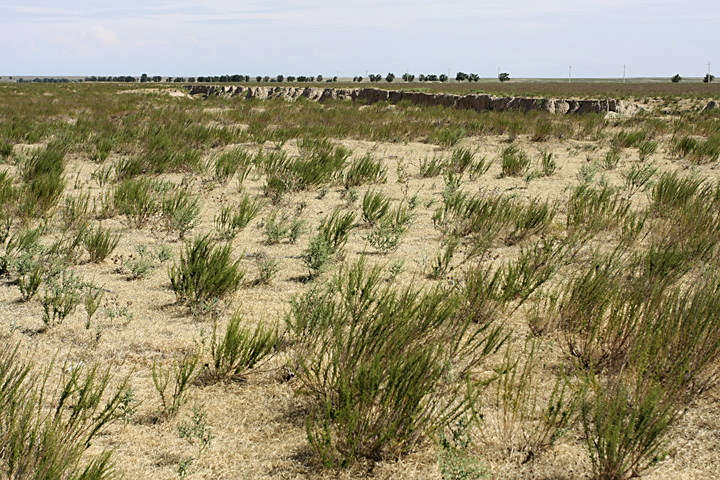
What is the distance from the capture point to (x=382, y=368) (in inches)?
96.0

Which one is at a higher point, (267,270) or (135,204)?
(135,204)

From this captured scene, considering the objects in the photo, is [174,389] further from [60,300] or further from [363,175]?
[363,175]

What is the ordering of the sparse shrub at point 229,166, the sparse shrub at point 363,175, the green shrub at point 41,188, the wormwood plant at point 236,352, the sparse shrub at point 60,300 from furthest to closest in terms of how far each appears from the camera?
the sparse shrub at point 363,175 → the sparse shrub at point 229,166 → the green shrub at point 41,188 → the sparse shrub at point 60,300 → the wormwood plant at point 236,352

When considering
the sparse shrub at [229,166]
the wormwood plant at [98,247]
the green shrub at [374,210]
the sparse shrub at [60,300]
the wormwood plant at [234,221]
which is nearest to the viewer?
the sparse shrub at [60,300]

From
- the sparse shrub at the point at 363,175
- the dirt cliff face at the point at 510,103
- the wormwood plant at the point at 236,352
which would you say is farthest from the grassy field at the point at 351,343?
the dirt cliff face at the point at 510,103

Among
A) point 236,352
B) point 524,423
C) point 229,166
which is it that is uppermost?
point 229,166

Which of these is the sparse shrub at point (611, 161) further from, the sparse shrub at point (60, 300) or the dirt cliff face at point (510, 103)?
the sparse shrub at point (60, 300)

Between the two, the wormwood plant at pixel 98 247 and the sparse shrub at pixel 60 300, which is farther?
the wormwood plant at pixel 98 247

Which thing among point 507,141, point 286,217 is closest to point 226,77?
point 507,141

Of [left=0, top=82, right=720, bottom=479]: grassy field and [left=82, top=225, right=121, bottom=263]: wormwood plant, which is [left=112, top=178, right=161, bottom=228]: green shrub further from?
[left=82, top=225, right=121, bottom=263]: wormwood plant

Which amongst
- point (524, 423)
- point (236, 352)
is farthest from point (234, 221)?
point (524, 423)

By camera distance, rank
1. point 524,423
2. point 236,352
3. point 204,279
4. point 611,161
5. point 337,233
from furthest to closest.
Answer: point 611,161, point 337,233, point 204,279, point 236,352, point 524,423

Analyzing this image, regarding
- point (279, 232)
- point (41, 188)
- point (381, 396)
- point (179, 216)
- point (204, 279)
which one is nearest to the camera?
point (381, 396)

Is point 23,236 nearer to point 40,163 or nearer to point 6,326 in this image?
point 6,326
